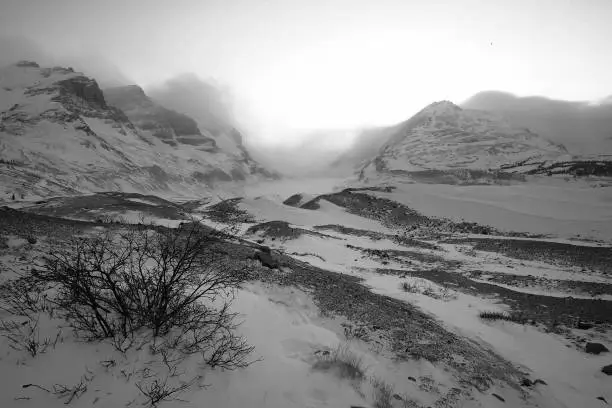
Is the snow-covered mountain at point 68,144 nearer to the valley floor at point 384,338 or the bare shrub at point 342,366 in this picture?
the valley floor at point 384,338

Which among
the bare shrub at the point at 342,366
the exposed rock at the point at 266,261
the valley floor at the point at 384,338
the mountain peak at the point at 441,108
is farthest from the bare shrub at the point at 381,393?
the mountain peak at the point at 441,108

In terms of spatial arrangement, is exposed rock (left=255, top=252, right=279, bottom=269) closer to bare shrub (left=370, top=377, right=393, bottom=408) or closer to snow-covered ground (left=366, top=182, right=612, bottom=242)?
bare shrub (left=370, top=377, right=393, bottom=408)

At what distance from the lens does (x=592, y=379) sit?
764 centimetres

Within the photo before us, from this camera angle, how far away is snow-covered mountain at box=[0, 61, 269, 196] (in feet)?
299

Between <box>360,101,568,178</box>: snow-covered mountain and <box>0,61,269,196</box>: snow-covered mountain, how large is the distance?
4107 inches

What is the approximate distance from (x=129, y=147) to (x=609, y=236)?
183335 mm

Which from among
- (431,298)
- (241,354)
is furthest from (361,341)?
(431,298)

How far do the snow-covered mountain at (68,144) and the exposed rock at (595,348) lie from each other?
83.6 m

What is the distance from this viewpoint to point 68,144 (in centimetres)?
11912

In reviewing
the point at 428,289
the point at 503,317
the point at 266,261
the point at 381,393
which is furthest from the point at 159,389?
the point at 428,289

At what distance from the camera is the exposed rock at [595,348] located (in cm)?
910

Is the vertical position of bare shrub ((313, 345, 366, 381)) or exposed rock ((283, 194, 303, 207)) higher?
bare shrub ((313, 345, 366, 381))

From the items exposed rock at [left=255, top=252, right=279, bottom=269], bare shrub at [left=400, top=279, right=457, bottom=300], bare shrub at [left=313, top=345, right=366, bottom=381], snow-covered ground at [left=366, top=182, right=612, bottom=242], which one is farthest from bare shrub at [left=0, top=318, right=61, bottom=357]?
snow-covered ground at [left=366, top=182, right=612, bottom=242]

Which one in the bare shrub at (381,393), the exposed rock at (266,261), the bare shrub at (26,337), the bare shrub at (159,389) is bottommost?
the exposed rock at (266,261)
